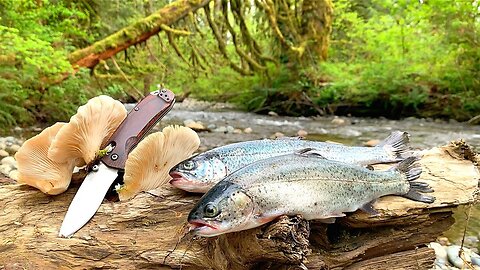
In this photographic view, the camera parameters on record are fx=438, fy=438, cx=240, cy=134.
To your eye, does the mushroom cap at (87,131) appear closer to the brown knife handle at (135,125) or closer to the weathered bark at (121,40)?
the brown knife handle at (135,125)

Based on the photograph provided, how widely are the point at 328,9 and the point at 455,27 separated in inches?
160

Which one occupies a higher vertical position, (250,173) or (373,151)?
(250,173)

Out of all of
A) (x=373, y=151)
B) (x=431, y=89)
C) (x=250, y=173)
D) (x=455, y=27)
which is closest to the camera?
(x=250, y=173)

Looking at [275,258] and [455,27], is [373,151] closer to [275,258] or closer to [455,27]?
[275,258]

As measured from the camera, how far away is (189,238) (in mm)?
1731

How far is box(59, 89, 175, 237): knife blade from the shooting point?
1717 millimetres

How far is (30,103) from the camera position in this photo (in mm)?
8891

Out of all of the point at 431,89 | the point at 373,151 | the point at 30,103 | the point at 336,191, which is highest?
the point at 336,191

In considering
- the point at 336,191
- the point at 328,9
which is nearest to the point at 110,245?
the point at 336,191

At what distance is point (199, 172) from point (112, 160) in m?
0.40

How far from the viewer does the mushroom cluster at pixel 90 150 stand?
5.61 feet

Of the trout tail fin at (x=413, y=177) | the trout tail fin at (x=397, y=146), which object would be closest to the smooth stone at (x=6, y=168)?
the trout tail fin at (x=397, y=146)

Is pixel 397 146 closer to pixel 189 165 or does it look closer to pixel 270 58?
pixel 189 165

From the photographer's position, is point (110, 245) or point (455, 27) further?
point (455, 27)
